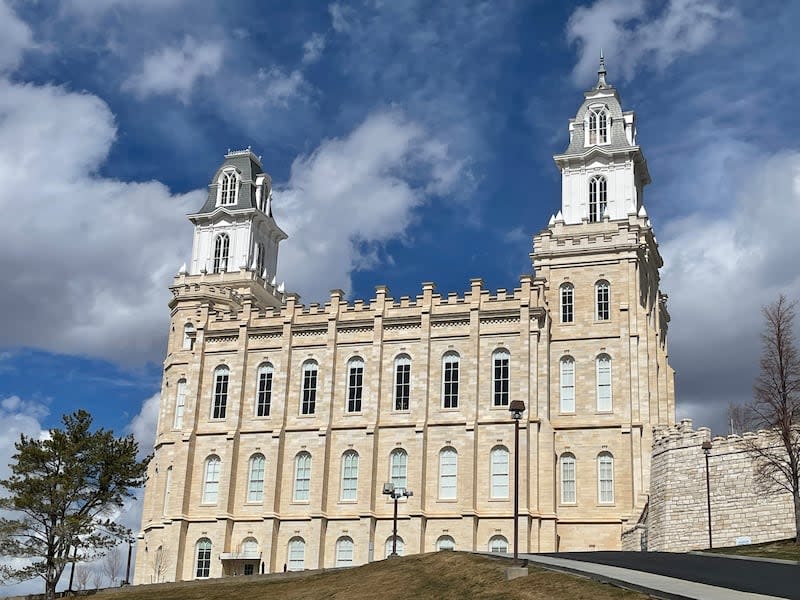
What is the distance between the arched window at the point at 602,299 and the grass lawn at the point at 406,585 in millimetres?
22341

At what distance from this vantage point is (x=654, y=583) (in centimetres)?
2462

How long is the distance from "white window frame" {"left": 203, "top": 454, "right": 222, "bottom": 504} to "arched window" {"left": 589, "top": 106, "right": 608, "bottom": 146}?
95.5 ft

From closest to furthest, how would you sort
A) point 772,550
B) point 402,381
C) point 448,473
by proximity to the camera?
point 772,550, point 448,473, point 402,381

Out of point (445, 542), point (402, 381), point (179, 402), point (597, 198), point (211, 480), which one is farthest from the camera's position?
point (179, 402)

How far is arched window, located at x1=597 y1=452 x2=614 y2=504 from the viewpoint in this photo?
171 ft

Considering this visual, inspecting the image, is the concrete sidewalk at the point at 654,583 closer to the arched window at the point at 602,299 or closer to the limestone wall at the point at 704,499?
the limestone wall at the point at 704,499

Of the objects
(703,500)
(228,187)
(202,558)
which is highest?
(228,187)

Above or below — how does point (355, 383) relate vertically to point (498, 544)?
above

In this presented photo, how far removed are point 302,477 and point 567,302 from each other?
17823 mm

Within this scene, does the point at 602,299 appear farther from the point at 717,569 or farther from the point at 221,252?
the point at 717,569

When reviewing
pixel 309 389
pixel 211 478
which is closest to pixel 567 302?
pixel 309 389

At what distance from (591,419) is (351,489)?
1370 centimetres

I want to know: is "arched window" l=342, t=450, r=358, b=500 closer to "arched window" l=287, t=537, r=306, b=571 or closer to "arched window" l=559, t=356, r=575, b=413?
"arched window" l=287, t=537, r=306, b=571

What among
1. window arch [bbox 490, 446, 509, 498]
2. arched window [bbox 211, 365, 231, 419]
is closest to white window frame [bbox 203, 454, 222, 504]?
arched window [bbox 211, 365, 231, 419]
